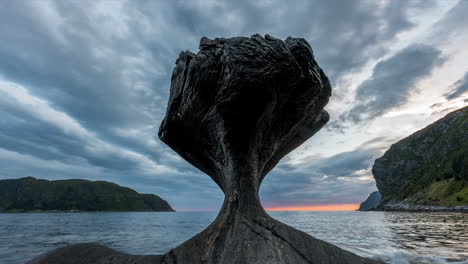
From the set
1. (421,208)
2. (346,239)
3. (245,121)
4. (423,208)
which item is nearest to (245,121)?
(245,121)

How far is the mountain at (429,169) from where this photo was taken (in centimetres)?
9619

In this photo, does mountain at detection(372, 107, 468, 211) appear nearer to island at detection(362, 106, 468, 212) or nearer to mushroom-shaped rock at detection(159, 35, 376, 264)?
island at detection(362, 106, 468, 212)

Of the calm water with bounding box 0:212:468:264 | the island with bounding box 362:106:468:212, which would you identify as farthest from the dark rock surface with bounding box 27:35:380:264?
the island with bounding box 362:106:468:212

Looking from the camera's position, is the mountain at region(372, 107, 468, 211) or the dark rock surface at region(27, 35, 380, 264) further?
the mountain at region(372, 107, 468, 211)

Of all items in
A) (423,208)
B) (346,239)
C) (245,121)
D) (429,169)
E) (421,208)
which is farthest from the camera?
(429,169)

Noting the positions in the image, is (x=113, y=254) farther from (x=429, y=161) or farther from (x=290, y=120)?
(x=429, y=161)

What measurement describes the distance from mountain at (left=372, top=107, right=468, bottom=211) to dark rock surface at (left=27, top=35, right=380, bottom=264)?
99.9m

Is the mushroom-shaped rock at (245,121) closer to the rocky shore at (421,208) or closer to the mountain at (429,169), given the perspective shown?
the rocky shore at (421,208)

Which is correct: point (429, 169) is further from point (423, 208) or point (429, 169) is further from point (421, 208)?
point (423, 208)

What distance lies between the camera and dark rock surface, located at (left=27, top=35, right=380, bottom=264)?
7024 millimetres

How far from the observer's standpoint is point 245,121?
376 inches

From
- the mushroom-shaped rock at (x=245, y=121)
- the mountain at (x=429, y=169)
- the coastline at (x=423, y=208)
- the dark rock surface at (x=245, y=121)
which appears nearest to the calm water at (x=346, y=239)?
the dark rock surface at (x=245, y=121)

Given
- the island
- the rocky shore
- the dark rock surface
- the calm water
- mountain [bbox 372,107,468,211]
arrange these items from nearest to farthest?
the dark rock surface
the calm water
the rocky shore
the island
mountain [bbox 372,107,468,211]

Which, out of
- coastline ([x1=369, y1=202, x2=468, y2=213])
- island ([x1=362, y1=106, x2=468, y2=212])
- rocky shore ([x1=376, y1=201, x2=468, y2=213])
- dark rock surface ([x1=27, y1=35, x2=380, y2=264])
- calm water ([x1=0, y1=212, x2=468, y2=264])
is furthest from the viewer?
island ([x1=362, y1=106, x2=468, y2=212])
